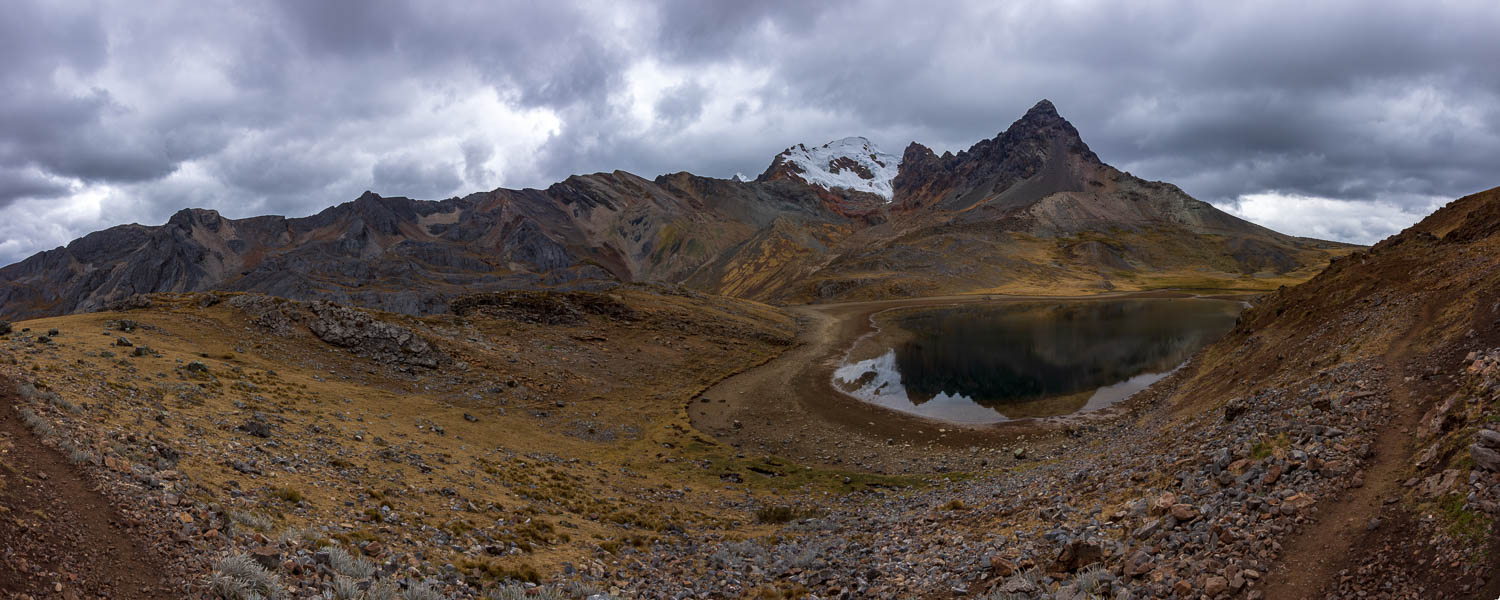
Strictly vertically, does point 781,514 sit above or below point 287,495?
below

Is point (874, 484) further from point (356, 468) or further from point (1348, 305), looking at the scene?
point (1348, 305)

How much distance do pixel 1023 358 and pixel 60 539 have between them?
75.3 meters

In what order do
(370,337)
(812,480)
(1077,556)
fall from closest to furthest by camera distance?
(1077,556), (812,480), (370,337)

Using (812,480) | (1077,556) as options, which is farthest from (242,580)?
(812,480)

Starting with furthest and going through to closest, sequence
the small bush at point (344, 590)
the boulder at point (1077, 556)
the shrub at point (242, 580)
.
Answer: the boulder at point (1077, 556)
the small bush at point (344, 590)
the shrub at point (242, 580)

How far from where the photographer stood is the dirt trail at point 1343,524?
33.6ft

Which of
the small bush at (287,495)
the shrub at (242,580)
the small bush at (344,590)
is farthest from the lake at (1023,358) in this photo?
the shrub at (242,580)

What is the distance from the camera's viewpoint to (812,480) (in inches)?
1294

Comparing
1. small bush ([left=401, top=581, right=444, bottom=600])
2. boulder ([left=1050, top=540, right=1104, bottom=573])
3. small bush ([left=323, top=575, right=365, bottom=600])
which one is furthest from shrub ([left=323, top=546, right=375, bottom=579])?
boulder ([left=1050, top=540, right=1104, bottom=573])

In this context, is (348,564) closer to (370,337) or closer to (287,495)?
(287,495)

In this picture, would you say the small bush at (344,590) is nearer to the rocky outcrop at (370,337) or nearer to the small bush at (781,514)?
the small bush at (781,514)

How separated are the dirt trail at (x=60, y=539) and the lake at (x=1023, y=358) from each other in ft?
148

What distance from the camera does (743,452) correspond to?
39375 mm

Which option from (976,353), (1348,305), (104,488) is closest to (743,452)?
(104,488)
